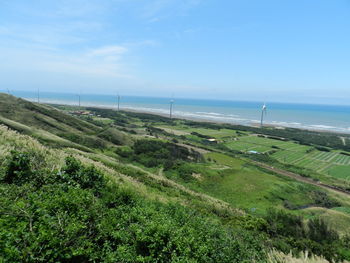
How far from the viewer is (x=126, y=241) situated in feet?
28.2

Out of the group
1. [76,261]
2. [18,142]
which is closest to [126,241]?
[76,261]

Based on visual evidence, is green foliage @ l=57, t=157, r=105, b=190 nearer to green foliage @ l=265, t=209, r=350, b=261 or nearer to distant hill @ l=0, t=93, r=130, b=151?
green foliage @ l=265, t=209, r=350, b=261

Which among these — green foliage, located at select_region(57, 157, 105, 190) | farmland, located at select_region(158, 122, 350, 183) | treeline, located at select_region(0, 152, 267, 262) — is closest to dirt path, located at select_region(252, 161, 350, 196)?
farmland, located at select_region(158, 122, 350, 183)

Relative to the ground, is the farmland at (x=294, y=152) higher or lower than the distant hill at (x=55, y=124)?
lower

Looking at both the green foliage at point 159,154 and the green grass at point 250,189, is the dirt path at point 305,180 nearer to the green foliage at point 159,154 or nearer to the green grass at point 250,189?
the green grass at point 250,189

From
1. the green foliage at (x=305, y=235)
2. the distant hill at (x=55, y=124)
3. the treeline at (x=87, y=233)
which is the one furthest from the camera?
the distant hill at (x=55, y=124)

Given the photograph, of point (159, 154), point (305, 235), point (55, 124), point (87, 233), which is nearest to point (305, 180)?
point (305, 235)

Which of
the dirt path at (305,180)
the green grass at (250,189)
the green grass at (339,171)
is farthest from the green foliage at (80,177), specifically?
the green grass at (339,171)

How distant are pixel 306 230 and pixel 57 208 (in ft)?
90.1

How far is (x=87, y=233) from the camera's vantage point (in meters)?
8.55

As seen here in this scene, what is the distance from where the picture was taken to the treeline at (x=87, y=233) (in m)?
6.74

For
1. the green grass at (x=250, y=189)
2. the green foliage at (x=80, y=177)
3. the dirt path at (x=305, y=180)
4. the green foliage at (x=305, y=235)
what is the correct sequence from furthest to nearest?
the dirt path at (x=305, y=180)
the green grass at (x=250, y=189)
the green foliage at (x=305, y=235)
the green foliage at (x=80, y=177)

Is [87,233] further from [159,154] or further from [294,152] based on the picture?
[294,152]

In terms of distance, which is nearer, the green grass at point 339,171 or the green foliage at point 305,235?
the green foliage at point 305,235
